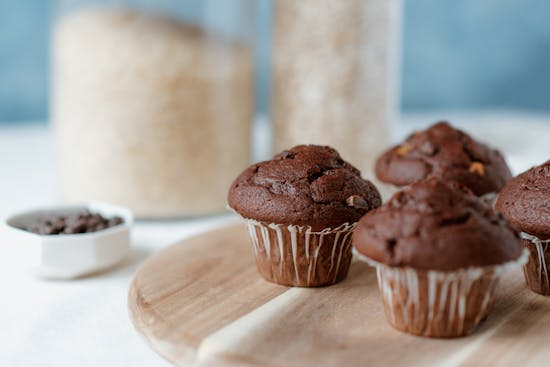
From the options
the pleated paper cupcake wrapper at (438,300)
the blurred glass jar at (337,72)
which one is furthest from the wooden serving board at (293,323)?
the blurred glass jar at (337,72)

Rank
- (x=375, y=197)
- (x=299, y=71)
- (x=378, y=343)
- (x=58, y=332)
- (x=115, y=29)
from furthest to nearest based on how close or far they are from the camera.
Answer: (x=299, y=71) < (x=115, y=29) < (x=375, y=197) < (x=58, y=332) < (x=378, y=343)

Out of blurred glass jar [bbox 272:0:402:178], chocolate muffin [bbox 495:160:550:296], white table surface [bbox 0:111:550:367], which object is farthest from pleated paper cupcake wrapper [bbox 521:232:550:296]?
blurred glass jar [bbox 272:0:402:178]

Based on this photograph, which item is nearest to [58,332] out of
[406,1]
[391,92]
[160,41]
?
[160,41]

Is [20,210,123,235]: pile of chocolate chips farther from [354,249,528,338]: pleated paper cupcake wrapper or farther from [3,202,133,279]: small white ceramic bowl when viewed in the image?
[354,249,528,338]: pleated paper cupcake wrapper

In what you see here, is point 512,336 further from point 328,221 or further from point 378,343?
point 328,221

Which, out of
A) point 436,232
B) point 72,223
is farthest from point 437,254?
point 72,223

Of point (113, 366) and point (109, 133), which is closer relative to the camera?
point (113, 366)
